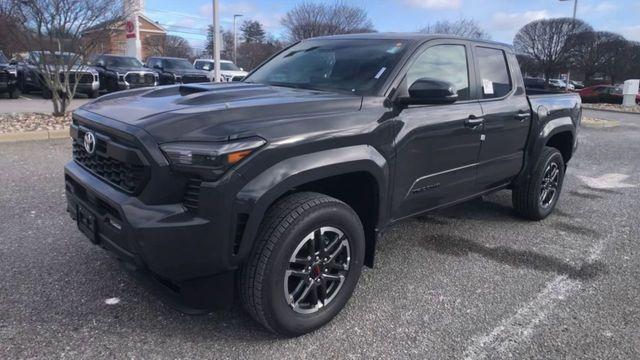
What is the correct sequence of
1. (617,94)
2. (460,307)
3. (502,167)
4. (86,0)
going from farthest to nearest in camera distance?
(617,94) < (86,0) < (502,167) < (460,307)

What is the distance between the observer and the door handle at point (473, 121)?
386 cm

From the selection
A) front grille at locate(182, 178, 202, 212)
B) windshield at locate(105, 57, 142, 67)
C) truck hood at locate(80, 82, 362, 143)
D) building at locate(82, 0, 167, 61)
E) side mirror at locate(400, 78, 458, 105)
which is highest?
building at locate(82, 0, 167, 61)

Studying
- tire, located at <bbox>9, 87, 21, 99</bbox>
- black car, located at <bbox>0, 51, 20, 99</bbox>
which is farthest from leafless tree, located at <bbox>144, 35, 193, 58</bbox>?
black car, located at <bbox>0, 51, 20, 99</bbox>

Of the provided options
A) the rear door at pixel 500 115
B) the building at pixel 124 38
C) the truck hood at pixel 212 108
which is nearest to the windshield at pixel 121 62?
the building at pixel 124 38

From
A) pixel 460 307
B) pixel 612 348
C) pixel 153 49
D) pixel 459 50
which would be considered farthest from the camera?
pixel 153 49

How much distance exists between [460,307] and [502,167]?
5.29 ft

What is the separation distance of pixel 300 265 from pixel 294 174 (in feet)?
1.82

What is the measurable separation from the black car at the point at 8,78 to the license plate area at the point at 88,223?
47.4ft

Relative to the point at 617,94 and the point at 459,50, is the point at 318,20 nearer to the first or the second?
the point at 617,94

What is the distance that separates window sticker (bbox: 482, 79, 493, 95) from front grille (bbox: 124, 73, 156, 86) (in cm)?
1501

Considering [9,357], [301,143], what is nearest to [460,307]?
[301,143]

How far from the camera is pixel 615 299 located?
11.5 ft

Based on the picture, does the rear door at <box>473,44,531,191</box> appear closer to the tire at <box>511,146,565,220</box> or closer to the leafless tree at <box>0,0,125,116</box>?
the tire at <box>511,146,565,220</box>

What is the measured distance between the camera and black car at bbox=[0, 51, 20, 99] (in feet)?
48.8
